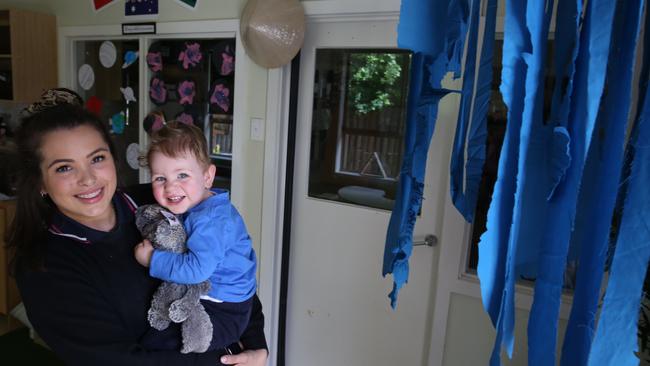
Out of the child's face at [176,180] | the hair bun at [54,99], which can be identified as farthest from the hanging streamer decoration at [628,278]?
the hair bun at [54,99]

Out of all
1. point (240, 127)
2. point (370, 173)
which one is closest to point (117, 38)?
point (240, 127)

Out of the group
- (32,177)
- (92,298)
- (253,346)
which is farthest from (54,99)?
(253,346)

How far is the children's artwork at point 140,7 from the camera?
2.68 metres

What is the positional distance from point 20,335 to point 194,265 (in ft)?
8.42

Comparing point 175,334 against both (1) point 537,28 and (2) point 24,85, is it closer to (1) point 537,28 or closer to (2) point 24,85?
(1) point 537,28

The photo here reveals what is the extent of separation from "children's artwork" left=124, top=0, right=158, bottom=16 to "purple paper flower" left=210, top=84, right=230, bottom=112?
2.05ft

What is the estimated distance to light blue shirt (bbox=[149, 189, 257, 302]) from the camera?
1070 millimetres

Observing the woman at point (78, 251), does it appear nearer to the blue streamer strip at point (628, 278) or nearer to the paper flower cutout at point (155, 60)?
the blue streamer strip at point (628, 278)

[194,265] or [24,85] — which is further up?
[24,85]

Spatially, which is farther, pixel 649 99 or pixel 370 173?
pixel 370 173

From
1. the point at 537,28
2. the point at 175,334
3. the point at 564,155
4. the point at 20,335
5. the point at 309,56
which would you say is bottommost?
the point at 20,335

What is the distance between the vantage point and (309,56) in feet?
7.47

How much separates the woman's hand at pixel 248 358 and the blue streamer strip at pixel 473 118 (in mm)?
689

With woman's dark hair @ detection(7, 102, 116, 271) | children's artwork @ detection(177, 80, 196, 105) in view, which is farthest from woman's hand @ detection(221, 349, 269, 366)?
children's artwork @ detection(177, 80, 196, 105)
